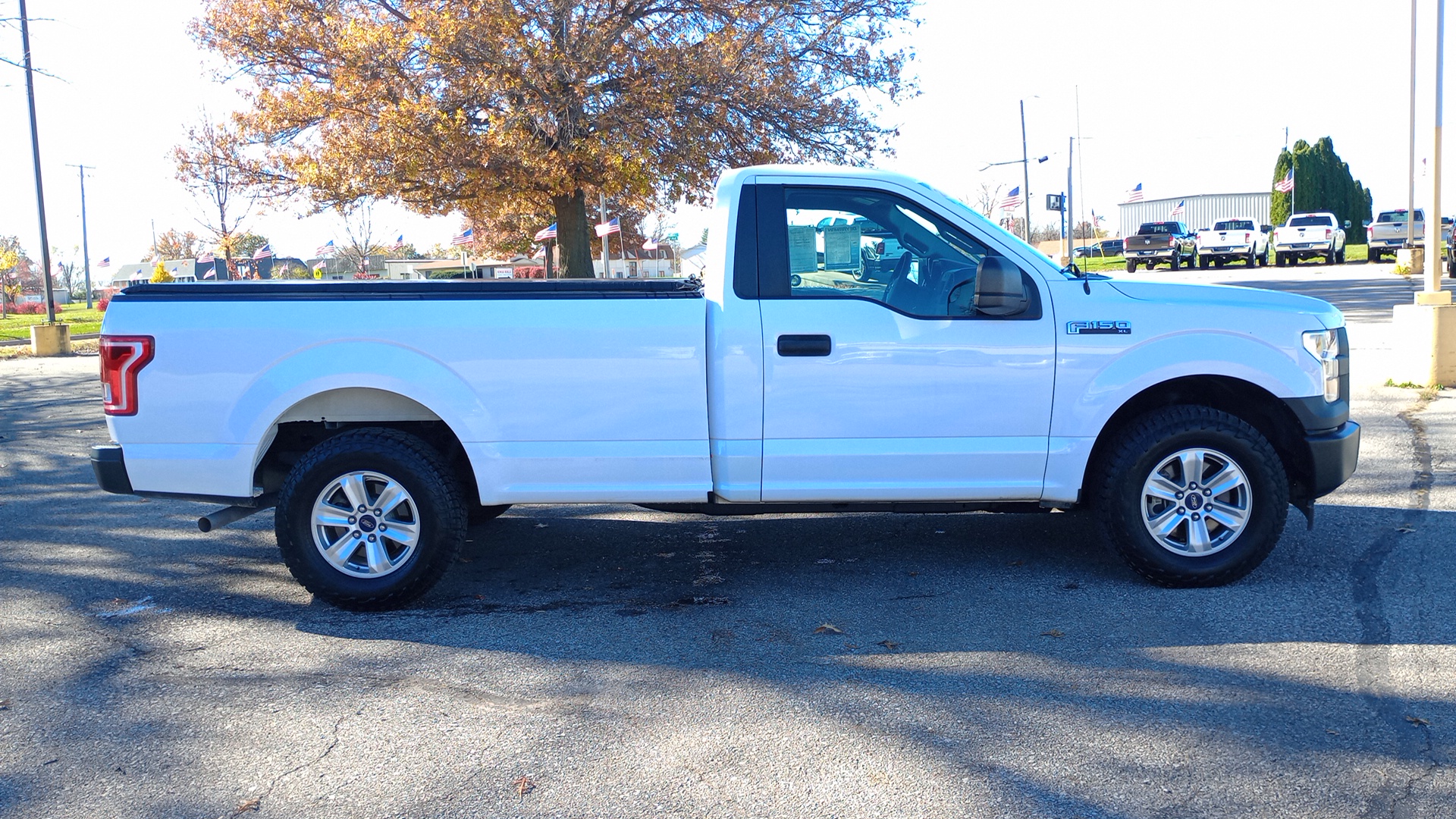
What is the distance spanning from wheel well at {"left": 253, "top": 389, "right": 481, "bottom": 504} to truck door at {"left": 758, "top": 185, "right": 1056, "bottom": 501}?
1.60m

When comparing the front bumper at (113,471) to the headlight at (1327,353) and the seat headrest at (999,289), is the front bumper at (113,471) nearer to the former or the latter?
the seat headrest at (999,289)

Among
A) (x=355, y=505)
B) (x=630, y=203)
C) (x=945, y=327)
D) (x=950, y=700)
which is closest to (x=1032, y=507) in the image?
(x=945, y=327)

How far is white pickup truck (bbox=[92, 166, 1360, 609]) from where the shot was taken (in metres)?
5.24

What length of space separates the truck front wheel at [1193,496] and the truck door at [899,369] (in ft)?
1.38

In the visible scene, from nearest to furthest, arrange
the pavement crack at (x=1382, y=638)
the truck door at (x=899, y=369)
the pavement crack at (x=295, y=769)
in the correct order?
the pavement crack at (x=295, y=769) → the pavement crack at (x=1382, y=638) → the truck door at (x=899, y=369)

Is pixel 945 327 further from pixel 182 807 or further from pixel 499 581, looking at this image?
pixel 182 807

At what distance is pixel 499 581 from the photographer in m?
5.95

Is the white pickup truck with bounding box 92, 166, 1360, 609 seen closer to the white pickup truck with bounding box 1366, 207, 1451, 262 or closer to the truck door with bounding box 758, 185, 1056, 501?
the truck door with bounding box 758, 185, 1056, 501

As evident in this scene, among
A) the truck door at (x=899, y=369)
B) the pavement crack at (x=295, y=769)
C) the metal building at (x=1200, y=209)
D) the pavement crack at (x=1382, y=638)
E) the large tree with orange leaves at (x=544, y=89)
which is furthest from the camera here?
the metal building at (x=1200, y=209)

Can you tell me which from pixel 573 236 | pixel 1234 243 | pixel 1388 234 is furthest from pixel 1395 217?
pixel 573 236

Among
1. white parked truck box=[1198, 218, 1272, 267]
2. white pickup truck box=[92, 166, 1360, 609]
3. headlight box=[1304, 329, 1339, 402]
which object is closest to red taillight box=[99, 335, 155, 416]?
white pickup truck box=[92, 166, 1360, 609]

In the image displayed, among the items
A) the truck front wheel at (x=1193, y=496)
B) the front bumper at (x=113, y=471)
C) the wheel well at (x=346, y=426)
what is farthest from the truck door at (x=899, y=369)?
the front bumper at (x=113, y=471)

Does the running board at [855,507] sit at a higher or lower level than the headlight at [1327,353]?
lower

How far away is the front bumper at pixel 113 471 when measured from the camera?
5.31m
